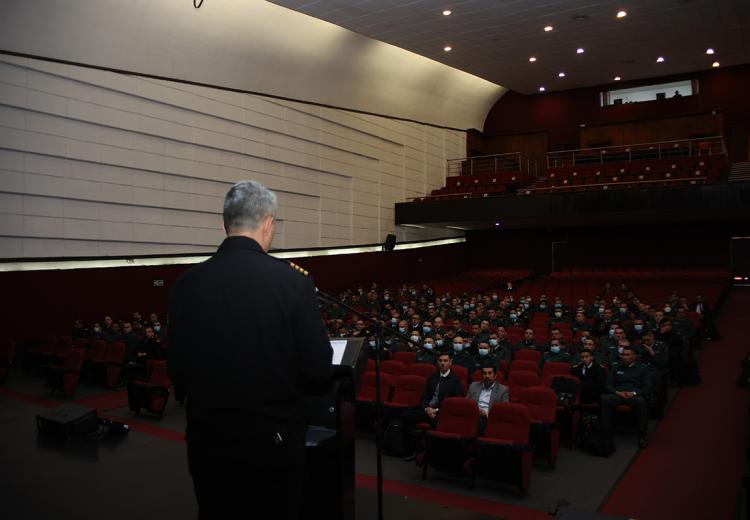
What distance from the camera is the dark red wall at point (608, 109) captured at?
882 inches

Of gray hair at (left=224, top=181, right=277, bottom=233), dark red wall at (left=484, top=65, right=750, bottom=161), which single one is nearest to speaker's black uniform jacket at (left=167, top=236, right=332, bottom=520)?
gray hair at (left=224, top=181, right=277, bottom=233)

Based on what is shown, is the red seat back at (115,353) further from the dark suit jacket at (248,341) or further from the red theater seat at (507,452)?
the dark suit jacket at (248,341)

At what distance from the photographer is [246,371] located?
1450 millimetres

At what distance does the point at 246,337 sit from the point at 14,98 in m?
12.6

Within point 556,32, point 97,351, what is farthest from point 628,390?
point 556,32

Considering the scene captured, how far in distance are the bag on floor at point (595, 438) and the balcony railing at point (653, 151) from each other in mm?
16445

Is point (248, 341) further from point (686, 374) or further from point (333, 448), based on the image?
point (686, 374)

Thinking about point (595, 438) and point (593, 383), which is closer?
point (595, 438)

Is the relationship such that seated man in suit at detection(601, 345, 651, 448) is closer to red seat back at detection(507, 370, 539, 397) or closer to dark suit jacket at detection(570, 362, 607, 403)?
dark suit jacket at detection(570, 362, 607, 403)

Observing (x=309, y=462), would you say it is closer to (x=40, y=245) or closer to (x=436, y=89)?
(x=40, y=245)

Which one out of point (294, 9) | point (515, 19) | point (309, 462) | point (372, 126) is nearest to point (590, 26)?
point (515, 19)

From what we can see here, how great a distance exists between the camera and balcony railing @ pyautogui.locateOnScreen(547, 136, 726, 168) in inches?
784

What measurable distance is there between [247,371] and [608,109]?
2622cm

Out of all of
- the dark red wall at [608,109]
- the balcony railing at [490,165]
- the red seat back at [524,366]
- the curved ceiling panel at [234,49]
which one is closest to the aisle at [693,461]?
the red seat back at [524,366]
